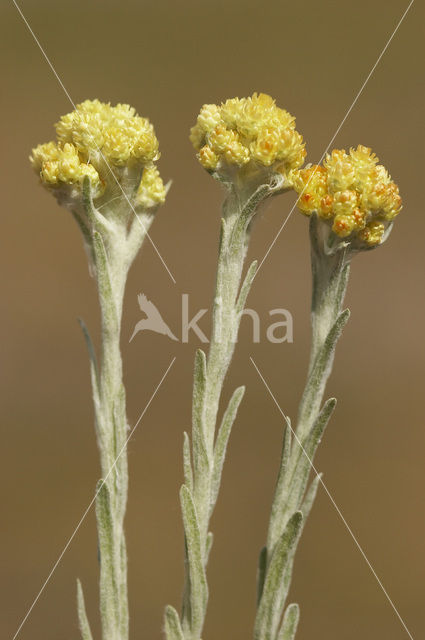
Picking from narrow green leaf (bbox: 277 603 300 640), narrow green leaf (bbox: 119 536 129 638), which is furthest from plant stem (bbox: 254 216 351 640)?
narrow green leaf (bbox: 119 536 129 638)

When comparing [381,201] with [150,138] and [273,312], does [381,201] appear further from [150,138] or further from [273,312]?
[273,312]

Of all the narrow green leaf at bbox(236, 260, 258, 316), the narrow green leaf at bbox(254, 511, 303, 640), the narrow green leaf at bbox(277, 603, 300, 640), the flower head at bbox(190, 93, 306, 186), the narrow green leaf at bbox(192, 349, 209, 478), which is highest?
the flower head at bbox(190, 93, 306, 186)

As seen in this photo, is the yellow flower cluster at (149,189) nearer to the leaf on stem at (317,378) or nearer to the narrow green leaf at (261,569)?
the leaf on stem at (317,378)

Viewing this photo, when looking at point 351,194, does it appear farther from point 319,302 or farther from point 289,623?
point 289,623

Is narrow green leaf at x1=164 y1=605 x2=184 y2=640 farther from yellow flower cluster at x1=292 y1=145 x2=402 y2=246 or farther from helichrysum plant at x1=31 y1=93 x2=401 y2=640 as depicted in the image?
yellow flower cluster at x1=292 y1=145 x2=402 y2=246

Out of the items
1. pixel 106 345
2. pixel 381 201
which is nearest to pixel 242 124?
pixel 381 201

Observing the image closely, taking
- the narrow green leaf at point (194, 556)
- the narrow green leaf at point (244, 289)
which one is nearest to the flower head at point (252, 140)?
the narrow green leaf at point (244, 289)
